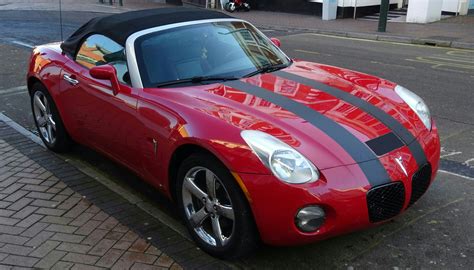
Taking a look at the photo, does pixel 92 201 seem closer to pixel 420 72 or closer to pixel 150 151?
pixel 150 151

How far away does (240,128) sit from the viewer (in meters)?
2.97

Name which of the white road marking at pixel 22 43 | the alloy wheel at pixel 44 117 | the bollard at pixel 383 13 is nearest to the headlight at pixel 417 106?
the alloy wheel at pixel 44 117

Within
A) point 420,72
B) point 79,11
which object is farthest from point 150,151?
point 79,11

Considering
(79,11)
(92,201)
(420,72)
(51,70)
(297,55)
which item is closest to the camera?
(92,201)

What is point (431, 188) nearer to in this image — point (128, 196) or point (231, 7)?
point (128, 196)

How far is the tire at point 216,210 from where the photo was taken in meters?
2.91

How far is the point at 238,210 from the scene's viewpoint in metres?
2.90

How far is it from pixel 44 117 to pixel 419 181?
3.79 meters

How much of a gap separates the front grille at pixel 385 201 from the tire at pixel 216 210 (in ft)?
2.27

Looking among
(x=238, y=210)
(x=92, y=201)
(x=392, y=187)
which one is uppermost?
(x=392, y=187)

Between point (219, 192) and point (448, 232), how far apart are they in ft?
5.37

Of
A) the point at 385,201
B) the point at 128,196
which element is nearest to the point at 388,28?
the point at 128,196

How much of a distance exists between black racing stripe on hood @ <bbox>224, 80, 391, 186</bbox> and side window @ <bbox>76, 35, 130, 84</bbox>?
1.10 metres

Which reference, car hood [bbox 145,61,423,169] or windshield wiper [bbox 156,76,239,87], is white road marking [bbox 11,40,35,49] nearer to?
windshield wiper [bbox 156,76,239,87]
